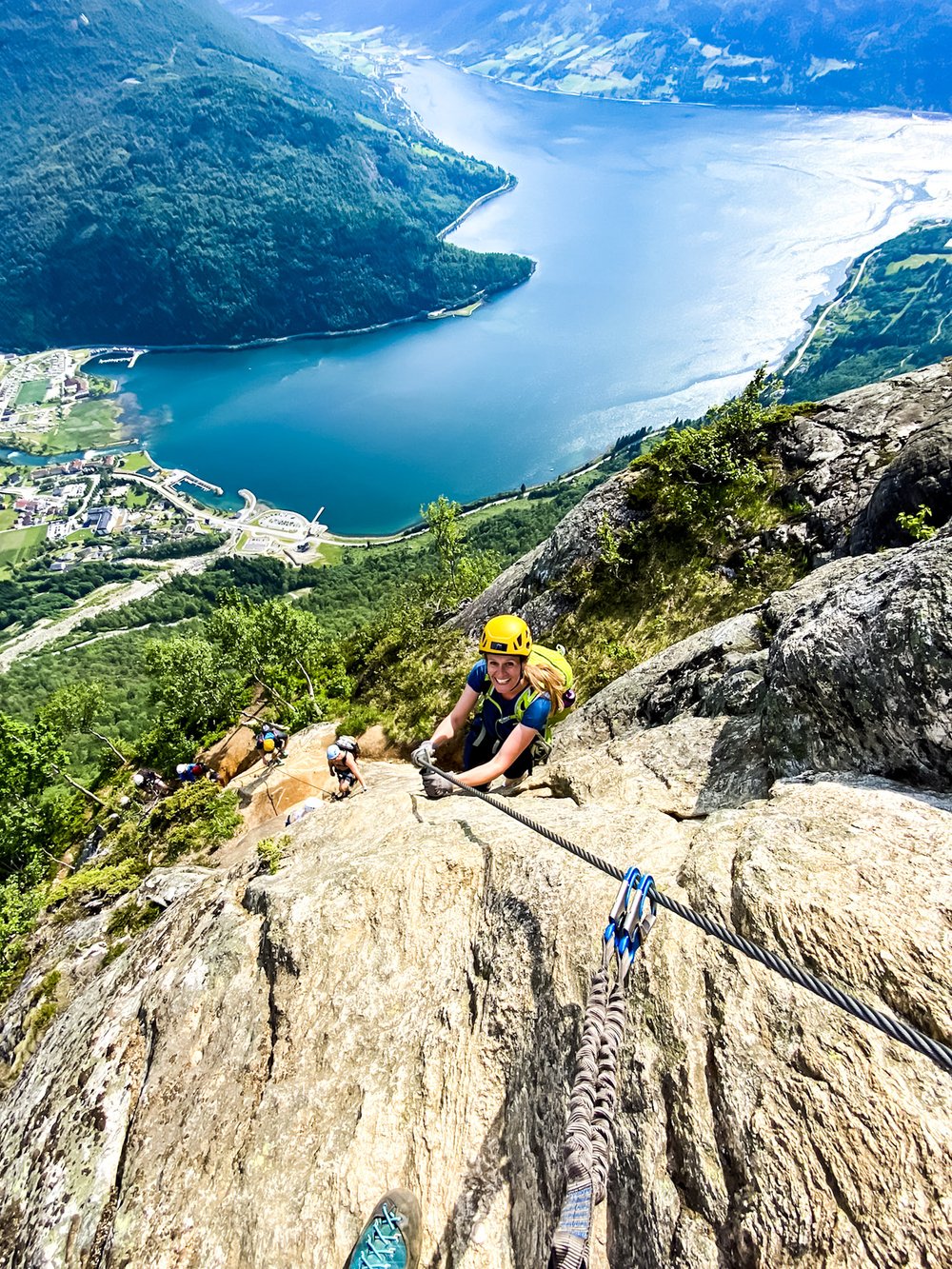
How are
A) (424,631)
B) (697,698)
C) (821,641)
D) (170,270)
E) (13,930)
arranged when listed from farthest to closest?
(170,270) < (424,631) < (13,930) < (697,698) < (821,641)

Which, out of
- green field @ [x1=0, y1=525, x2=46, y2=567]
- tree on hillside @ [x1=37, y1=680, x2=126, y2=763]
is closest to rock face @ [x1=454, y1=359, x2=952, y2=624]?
tree on hillside @ [x1=37, y1=680, x2=126, y2=763]

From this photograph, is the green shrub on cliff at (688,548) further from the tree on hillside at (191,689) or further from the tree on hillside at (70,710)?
the tree on hillside at (70,710)

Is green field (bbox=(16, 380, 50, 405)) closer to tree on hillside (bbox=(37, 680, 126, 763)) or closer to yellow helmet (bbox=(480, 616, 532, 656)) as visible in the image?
tree on hillside (bbox=(37, 680, 126, 763))

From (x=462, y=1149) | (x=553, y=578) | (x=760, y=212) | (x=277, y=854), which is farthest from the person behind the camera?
(x=760, y=212)

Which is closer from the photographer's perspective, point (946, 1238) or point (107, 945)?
point (946, 1238)

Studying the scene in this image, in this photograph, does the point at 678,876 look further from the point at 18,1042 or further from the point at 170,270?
the point at 170,270

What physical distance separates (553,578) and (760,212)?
594ft

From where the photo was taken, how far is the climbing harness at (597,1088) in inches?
94.9

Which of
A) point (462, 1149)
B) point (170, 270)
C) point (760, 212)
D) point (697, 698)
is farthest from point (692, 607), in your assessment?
point (170, 270)

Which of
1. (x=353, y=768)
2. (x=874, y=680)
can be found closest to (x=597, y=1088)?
(x=874, y=680)

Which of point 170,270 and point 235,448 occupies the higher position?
point 170,270

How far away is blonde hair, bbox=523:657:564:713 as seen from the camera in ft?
20.7

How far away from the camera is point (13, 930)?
1423cm

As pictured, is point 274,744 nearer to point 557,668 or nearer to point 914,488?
point 557,668
